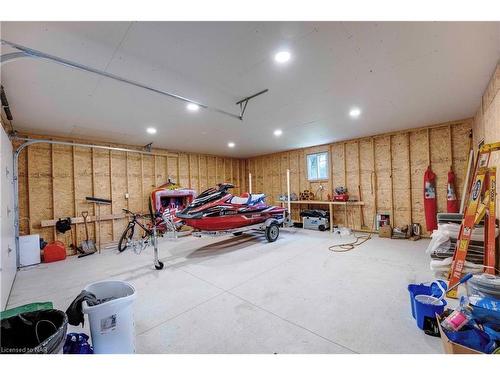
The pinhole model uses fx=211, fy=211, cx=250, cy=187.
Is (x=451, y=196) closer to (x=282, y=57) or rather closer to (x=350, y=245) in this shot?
(x=350, y=245)

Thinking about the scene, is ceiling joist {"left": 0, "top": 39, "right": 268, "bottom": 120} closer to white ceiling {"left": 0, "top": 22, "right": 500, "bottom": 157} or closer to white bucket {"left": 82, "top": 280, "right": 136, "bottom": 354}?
white ceiling {"left": 0, "top": 22, "right": 500, "bottom": 157}

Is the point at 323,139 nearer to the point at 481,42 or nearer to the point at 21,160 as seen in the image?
the point at 481,42

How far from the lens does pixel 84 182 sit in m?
5.38

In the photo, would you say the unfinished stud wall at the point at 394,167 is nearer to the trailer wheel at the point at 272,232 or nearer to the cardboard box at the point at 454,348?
the trailer wheel at the point at 272,232

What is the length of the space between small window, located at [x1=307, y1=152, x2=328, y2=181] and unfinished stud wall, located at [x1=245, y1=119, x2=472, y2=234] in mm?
174

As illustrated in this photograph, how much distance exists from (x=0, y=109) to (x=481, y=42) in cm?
628

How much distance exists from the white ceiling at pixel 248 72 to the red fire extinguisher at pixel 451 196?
1.42 metres

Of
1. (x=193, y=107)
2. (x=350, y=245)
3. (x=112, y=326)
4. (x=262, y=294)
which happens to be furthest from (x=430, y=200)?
(x=112, y=326)

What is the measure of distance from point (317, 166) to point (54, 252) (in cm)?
750

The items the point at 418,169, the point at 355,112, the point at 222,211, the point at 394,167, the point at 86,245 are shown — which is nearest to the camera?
the point at 355,112

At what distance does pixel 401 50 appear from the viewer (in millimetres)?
2191

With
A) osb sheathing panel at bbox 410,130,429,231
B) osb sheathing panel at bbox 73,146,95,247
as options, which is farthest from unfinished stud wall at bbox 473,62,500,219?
osb sheathing panel at bbox 73,146,95,247

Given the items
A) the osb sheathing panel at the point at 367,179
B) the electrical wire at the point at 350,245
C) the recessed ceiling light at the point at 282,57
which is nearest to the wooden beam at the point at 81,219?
the electrical wire at the point at 350,245

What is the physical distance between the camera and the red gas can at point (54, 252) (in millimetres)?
4375
